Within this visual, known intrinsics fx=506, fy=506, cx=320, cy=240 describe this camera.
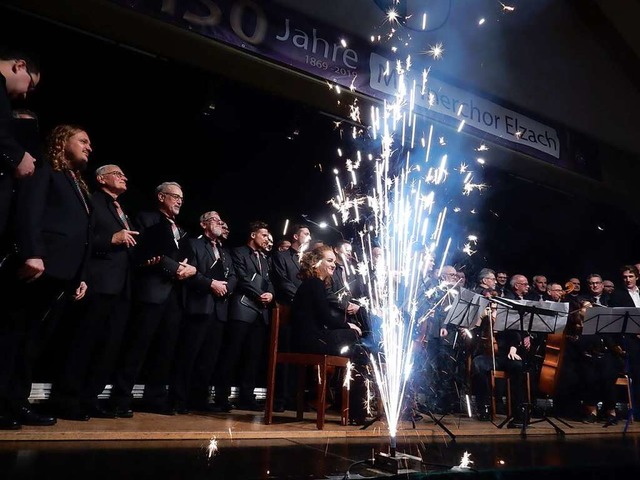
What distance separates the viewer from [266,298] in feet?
14.8

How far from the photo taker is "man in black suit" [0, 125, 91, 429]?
2.47 meters

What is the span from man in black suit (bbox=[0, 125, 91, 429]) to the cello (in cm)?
491

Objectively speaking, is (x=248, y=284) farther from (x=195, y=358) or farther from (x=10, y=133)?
(x=10, y=133)

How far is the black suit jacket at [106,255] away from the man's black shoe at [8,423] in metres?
0.88

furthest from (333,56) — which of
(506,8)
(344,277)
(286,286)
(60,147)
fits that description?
(60,147)

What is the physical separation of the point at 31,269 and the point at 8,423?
31.6 inches

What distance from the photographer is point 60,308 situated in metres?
2.93

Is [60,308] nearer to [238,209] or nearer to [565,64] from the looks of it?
[238,209]

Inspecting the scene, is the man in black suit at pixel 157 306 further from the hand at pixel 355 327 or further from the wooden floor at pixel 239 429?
the hand at pixel 355 327

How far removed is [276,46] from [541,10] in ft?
11.4

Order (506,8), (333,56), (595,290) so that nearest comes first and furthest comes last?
(333,56), (506,8), (595,290)

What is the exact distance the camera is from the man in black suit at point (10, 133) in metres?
2.22

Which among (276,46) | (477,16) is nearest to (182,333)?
(276,46)

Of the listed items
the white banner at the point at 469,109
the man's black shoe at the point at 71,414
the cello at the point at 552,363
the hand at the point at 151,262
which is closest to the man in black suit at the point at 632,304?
the cello at the point at 552,363
